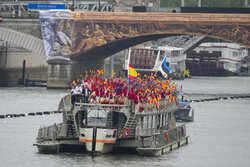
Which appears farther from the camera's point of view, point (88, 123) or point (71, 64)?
point (71, 64)

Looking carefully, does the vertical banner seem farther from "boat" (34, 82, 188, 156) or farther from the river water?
"boat" (34, 82, 188, 156)

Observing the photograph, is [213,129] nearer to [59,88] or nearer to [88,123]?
[88,123]

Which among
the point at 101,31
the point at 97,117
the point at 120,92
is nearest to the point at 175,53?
the point at 101,31

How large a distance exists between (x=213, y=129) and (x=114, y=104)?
17.6m

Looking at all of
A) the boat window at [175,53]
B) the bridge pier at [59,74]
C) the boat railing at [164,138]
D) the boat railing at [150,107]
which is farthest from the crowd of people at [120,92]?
the boat window at [175,53]

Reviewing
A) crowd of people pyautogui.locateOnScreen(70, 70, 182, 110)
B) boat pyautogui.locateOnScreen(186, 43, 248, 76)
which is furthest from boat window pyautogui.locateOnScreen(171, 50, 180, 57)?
crowd of people pyautogui.locateOnScreen(70, 70, 182, 110)

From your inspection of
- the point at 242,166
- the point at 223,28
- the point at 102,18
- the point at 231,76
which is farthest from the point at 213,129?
the point at 231,76

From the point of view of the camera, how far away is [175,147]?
48.1 metres

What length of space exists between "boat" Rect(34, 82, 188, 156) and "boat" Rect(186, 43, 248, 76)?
4505 inches

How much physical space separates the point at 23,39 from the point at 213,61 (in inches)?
2698

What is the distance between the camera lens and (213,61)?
16262 cm

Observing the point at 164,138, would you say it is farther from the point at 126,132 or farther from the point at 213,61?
the point at 213,61

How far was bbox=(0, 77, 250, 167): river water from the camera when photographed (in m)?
43.2

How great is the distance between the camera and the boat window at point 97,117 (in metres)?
43.2
